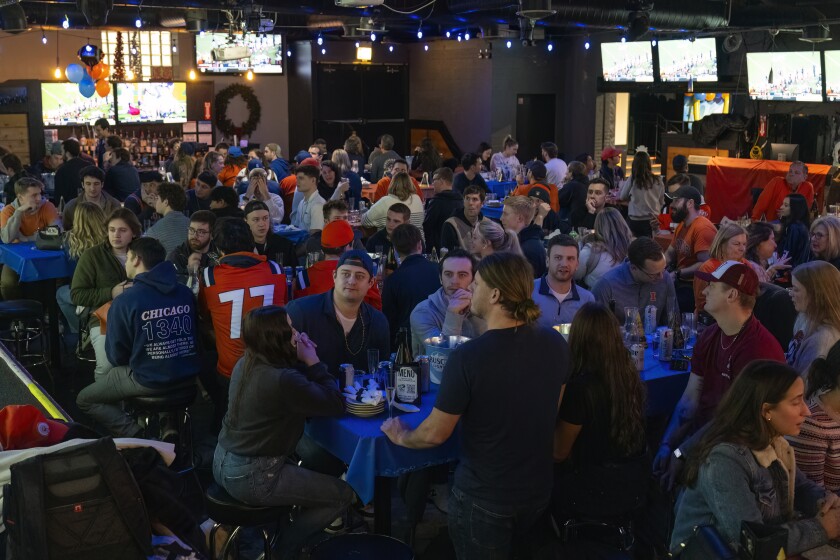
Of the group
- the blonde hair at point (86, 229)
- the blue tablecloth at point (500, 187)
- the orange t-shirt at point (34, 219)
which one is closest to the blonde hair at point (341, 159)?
the blue tablecloth at point (500, 187)

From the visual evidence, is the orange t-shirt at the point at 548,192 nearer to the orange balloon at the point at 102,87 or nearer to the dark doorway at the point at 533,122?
the orange balloon at the point at 102,87

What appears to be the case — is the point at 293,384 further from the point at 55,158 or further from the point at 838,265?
the point at 55,158

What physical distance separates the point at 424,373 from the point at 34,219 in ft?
14.8

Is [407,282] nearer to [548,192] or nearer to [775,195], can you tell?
[548,192]

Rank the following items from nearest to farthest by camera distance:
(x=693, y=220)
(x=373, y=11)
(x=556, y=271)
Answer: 1. (x=556, y=271)
2. (x=693, y=220)
3. (x=373, y=11)

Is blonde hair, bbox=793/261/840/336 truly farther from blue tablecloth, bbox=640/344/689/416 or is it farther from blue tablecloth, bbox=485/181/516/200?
blue tablecloth, bbox=485/181/516/200

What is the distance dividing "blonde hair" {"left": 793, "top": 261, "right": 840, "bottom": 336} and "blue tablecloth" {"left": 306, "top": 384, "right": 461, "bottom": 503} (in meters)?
1.84

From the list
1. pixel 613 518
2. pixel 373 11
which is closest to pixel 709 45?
pixel 373 11

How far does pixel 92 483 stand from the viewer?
2959 mm

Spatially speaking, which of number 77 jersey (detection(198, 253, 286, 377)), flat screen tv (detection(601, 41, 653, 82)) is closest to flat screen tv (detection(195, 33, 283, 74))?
flat screen tv (detection(601, 41, 653, 82))

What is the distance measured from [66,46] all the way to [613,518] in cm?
1454

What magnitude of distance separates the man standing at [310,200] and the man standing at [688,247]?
3.07 m

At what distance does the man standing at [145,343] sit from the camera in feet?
15.3

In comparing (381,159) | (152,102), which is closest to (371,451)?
(381,159)
